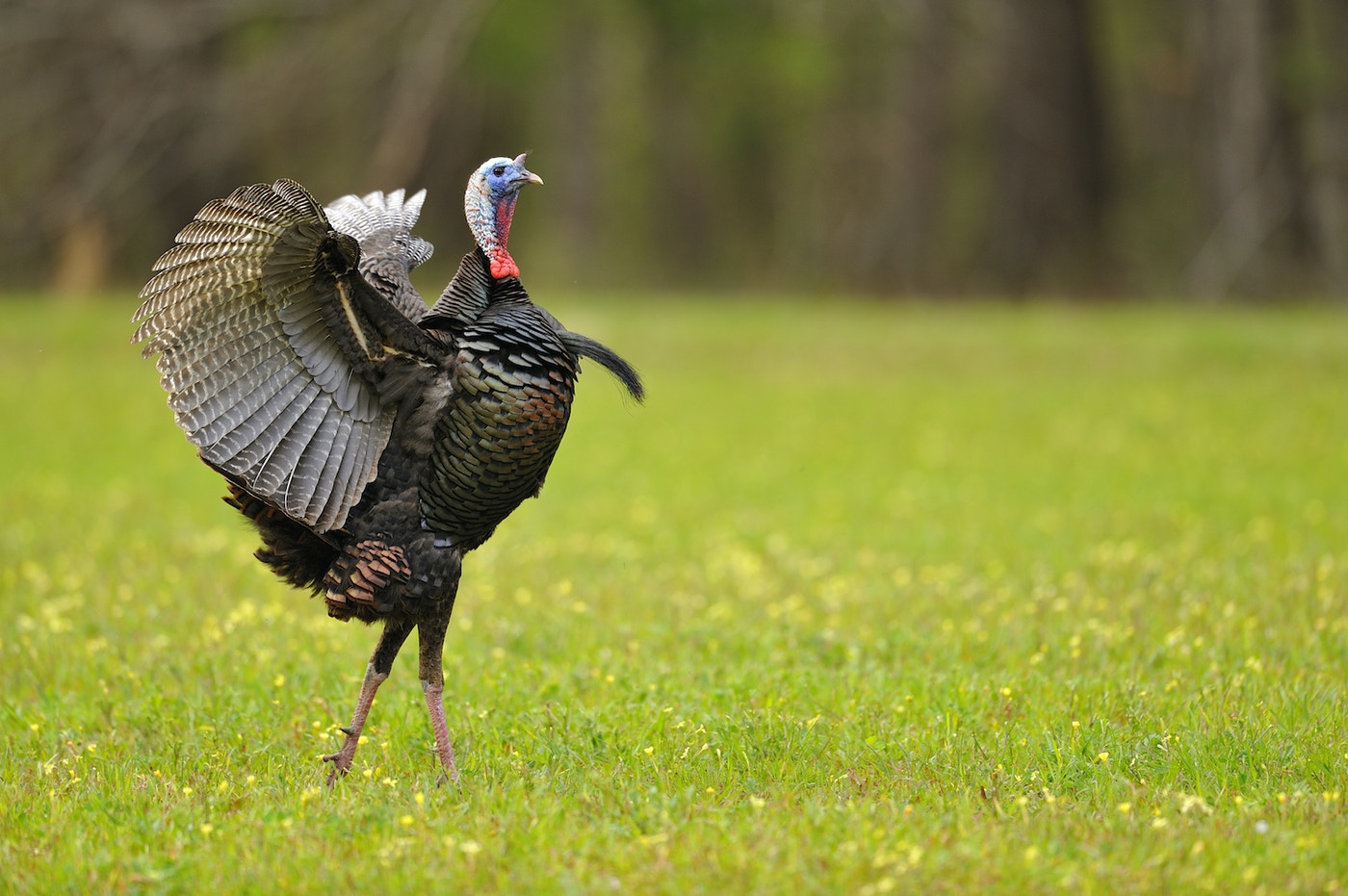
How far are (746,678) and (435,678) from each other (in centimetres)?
151

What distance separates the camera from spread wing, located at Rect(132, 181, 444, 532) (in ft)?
15.8

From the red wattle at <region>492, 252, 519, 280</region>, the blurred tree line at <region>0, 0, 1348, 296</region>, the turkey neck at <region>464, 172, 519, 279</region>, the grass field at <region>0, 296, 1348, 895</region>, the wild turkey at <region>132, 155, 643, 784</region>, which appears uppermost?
the blurred tree line at <region>0, 0, 1348, 296</region>

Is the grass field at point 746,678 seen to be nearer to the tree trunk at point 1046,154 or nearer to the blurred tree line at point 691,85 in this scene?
the blurred tree line at point 691,85

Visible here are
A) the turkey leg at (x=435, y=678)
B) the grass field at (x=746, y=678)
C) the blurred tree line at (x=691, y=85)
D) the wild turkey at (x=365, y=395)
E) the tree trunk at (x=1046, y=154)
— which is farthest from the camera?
the tree trunk at (x=1046, y=154)

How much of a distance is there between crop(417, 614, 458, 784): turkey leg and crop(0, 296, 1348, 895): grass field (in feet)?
0.33

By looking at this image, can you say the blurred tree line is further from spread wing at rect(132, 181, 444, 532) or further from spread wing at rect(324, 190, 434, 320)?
spread wing at rect(132, 181, 444, 532)

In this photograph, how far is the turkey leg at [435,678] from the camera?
16.3 feet

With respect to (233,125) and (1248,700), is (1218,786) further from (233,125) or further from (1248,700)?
(233,125)

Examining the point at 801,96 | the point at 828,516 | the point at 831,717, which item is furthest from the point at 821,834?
the point at 801,96

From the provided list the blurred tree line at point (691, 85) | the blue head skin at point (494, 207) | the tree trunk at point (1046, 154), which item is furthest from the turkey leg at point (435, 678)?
the tree trunk at point (1046, 154)

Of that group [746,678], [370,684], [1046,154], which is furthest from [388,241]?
[1046,154]

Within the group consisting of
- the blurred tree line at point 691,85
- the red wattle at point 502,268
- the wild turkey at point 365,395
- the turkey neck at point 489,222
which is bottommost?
the wild turkey at point 365,395

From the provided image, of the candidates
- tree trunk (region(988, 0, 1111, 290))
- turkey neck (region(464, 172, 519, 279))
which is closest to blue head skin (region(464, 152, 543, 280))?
turkey neck (region(464, 172, 519, 279))

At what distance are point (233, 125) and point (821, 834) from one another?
A: 813 inches
